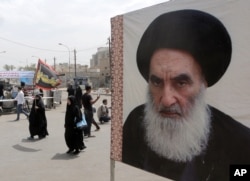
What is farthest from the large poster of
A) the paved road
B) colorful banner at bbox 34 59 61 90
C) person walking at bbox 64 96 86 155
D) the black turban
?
colorful banner at bbox 34 59 61 90

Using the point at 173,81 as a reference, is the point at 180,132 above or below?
below

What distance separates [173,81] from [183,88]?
0.53ft

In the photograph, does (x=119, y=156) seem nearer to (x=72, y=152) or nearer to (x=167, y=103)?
(x=167, y=103)

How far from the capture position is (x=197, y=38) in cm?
381

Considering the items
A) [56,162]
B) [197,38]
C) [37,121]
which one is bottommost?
[56,162]

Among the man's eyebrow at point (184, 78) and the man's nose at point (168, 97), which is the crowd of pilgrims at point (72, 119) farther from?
the man's eyebrow at point (184, 78)

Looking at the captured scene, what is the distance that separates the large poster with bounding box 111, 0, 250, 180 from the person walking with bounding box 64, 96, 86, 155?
11.3 ft

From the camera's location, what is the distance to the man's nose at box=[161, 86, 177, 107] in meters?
4.16

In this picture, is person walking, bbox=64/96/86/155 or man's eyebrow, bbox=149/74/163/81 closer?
man's eyebrow, bbox=149/74/163/81

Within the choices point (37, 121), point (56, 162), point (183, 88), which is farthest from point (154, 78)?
point (37, 121)

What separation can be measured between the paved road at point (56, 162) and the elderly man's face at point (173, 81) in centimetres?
Result: 236

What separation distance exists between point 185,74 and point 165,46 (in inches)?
18.2

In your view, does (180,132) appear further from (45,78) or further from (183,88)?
(45,78)

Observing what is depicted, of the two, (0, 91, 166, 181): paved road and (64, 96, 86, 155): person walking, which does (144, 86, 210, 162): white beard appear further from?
(64, 96, 86, 155): person walking
